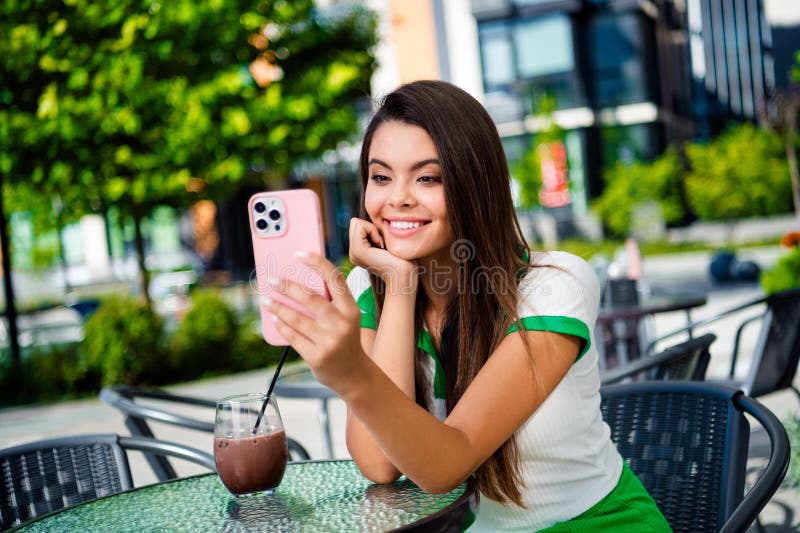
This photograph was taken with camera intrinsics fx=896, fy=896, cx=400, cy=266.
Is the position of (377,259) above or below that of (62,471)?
above

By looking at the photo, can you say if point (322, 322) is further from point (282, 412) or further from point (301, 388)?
point (282, 412)

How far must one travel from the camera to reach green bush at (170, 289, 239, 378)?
9797 millimetres

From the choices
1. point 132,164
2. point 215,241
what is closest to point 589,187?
point 215,241

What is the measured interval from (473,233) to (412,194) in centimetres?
15

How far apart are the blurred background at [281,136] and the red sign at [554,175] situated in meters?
0.07

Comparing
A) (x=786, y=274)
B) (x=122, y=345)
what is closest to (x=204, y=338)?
(x=122, y=345)

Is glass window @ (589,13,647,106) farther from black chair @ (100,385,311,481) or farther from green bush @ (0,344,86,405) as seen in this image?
black chair @ (100,385,311,481)

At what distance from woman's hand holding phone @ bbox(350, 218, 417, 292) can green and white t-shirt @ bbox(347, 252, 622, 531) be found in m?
0.23

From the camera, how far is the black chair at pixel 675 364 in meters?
2.85

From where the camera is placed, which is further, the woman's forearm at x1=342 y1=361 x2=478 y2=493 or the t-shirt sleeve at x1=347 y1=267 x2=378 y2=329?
the t-shirt sleeve at x1=347 y1=267 x2=378 y2=329

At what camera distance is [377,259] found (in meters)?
1.80

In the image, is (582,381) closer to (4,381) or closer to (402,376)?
(402,376)

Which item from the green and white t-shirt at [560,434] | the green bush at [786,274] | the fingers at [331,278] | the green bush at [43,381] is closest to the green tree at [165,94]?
the green bush at [43,381]

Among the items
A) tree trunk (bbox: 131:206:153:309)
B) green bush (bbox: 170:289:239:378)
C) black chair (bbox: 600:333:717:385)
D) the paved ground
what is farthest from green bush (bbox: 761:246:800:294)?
tree trunk (bbox: 131:206:153:309)
